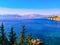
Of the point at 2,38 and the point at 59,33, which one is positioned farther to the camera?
the point at 59,33

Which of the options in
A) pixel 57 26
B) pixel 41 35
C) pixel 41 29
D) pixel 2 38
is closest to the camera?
pixel 2 38

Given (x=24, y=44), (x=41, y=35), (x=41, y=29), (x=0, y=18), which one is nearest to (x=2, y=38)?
(x=24, y=44)

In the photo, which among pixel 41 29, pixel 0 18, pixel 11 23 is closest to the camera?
pixel 0 18

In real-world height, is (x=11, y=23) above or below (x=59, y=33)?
above

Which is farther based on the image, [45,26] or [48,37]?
[45,26]

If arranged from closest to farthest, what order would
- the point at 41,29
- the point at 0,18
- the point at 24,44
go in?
the point at 24,44
the point at 0,18
the point at 41,29

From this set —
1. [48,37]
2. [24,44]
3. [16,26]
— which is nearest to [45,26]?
[48,37]

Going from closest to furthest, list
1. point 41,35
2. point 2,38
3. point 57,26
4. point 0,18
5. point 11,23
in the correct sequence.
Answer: point 2,38 < point 0,18 < point 11,23 < point 41,35 < point 57,26

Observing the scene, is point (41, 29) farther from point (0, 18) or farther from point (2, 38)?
point (2, 38)

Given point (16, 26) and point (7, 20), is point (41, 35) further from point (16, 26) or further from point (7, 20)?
point (7, 20)
